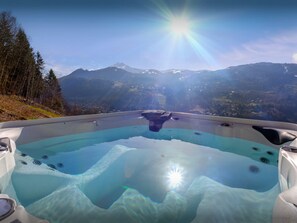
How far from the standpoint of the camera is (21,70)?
1538 cm

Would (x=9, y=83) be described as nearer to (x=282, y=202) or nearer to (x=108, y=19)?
(x=108, y=19)

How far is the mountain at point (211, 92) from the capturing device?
14974 millimetres

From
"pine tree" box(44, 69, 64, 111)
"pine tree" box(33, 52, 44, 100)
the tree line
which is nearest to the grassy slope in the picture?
the tree line

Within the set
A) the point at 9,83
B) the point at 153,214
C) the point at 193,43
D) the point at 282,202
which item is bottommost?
the point at 153,214

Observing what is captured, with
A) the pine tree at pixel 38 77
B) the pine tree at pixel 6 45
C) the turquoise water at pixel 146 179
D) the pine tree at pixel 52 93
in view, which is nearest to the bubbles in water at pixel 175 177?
the turquoise water at pixel 146 179

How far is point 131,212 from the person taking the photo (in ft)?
6.16

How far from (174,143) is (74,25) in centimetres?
273

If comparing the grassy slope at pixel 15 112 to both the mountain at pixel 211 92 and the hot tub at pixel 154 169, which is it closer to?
the mountain at pixel 211 92

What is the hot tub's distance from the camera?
1895mm

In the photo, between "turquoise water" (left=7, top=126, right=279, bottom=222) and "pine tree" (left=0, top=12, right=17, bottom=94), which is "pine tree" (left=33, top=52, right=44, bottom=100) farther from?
"turquoise water" (left=7, top=126, right=279, bottom=222)

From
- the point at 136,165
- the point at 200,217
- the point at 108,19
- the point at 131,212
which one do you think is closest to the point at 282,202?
the point at 200,217

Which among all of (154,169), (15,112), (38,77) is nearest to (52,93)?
(38,77)

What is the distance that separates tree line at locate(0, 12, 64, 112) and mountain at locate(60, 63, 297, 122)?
3860mm

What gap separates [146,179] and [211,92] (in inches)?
1000
